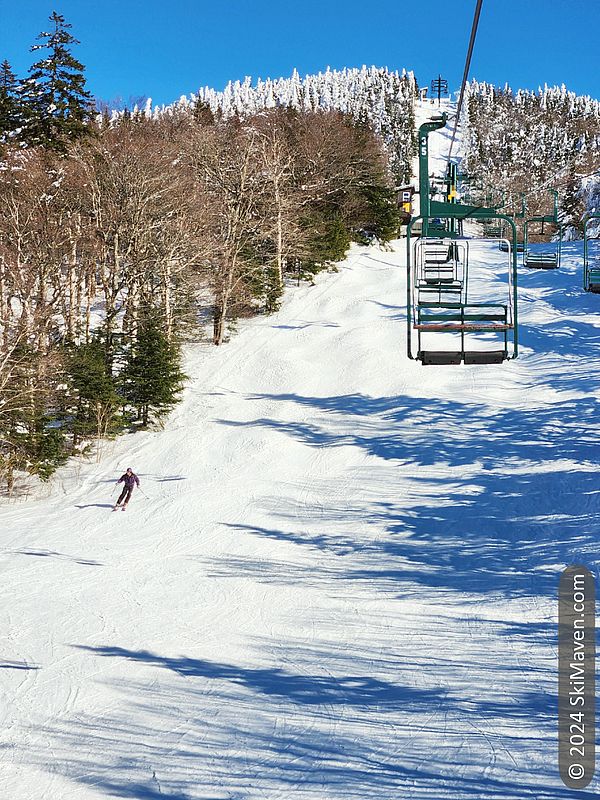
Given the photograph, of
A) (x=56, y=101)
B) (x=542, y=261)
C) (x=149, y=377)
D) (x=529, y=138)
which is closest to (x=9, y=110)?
(x=56, y=101)

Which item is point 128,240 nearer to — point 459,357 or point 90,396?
point 90,396

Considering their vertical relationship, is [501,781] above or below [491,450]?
below

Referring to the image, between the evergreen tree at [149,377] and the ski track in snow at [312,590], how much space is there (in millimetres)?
1306

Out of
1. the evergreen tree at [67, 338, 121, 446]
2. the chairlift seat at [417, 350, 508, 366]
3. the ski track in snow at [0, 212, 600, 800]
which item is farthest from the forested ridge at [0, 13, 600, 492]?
the chairlift seat at [417, 350, 508, 366]

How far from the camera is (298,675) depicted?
463 inches

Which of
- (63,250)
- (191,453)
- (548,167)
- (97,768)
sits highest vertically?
(548,167)

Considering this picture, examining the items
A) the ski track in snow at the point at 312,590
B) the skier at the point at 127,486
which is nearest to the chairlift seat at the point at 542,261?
the ski track in snow at the point at 312,590

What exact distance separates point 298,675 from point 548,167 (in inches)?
4730

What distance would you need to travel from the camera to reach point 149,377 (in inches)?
1016

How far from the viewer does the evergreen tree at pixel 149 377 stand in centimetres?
2564

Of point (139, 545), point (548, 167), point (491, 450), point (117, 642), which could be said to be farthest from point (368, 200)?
point (548, 167)

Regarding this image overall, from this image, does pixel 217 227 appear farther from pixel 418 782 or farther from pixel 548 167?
pixel 548 167

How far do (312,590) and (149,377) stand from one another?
Result: 1320 centimetres

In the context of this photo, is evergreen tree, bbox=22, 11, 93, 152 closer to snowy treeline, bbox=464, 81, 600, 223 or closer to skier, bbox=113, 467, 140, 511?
skier, bbox=113, 467, 140, 511
